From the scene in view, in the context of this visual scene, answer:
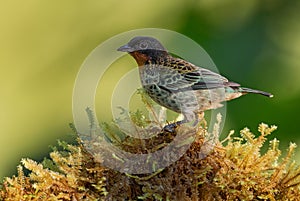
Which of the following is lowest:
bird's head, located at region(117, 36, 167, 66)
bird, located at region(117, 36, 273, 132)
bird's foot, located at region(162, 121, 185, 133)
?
bird's foot, located at region(162, 121, 185, 133)

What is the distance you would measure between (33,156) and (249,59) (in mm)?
1068

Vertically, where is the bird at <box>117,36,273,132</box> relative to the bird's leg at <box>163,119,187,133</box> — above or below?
above

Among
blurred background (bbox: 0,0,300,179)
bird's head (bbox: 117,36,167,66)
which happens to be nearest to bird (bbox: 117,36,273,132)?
bird's head (bbox: 117,36,167,66)

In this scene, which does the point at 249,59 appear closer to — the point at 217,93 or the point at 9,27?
the point at 9,27

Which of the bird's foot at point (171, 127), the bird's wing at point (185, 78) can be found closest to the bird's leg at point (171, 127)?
the bird's foot at point (171, 127)

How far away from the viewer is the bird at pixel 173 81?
151 centimetres

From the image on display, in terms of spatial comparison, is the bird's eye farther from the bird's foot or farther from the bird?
the bird's foot

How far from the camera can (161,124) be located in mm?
1416

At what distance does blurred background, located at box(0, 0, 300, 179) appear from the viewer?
9.78 feet

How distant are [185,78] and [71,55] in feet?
5.15

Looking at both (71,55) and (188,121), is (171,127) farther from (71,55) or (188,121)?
(71,55)

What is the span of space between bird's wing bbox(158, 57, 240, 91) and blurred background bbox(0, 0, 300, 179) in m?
1.35

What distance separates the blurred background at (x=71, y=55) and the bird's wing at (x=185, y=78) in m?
1.35

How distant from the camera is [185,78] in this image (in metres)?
1.54
